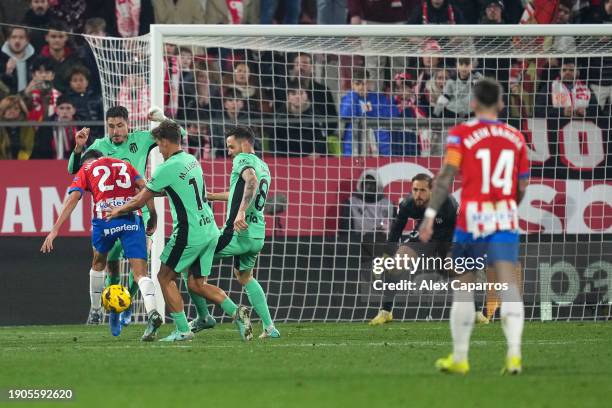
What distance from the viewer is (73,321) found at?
15773 mm

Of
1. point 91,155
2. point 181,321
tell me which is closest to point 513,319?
point 181,321

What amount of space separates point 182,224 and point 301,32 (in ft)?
13.0

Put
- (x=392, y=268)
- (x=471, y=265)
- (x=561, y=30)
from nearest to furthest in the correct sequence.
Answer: (x=471, y=265) → (x=561, y=30) → (x=392, y=268)

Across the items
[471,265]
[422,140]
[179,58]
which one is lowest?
[471,265]

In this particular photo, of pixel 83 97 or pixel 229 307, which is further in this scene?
pixel 83 97

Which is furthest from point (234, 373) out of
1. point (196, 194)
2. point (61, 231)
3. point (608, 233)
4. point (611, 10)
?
point (611, 10)

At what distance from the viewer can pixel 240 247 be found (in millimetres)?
12977

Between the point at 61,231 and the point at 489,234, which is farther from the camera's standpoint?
the point at 61,231

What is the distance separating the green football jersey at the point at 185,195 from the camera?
11.4 meters

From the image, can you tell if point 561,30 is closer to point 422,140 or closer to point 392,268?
point 422,140

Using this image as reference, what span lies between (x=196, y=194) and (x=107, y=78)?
5.00 m

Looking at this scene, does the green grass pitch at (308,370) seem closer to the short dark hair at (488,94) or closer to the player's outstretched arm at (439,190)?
the player's outstretched arm at (439,190)

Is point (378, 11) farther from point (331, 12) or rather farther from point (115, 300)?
point (115, 300)

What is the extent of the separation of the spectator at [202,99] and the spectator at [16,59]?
8.24 ft
